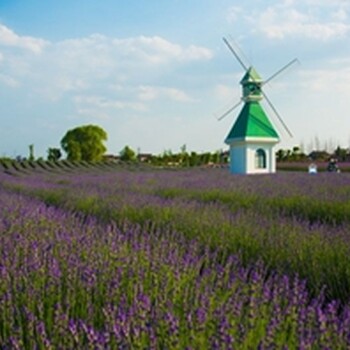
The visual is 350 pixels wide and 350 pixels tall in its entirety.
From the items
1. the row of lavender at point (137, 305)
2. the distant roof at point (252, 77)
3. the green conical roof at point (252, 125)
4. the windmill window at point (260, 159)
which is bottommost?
the row of lavender at point (137, 305)

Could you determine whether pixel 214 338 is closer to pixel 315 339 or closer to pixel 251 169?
pixel 315 339

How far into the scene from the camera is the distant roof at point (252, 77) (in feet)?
70.0

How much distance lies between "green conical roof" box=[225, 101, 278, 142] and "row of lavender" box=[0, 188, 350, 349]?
52.9 ft

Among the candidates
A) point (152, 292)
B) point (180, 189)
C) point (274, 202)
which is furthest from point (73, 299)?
point (180, 189)

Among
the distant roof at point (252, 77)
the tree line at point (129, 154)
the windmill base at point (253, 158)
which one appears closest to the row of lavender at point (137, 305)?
the windmill base at point (253, 158)

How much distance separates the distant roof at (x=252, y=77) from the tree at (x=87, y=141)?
24536 millimetres

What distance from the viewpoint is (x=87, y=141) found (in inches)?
1811

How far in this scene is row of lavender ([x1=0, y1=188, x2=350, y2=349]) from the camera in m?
1.60

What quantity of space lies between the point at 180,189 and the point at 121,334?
7199mm

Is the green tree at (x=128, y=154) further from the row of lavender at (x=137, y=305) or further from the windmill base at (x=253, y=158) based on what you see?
the row of lavender at (x=137, y=305)

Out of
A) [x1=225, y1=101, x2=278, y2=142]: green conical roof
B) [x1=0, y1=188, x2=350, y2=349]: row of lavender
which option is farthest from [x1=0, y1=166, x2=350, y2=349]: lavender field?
[x1=225, y1=101, x2=278, y2=142]: green conical roof

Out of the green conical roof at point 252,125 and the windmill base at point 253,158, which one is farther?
the green conical roof at point 252,125

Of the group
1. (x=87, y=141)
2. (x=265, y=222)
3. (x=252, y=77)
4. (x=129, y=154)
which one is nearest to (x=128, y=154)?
(x=129, y=154)

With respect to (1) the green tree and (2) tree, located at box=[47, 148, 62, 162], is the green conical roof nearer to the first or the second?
(1) the green tree
